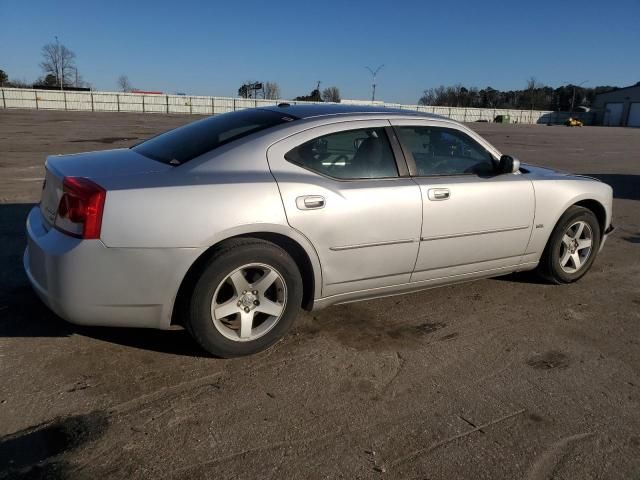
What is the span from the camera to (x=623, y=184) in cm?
1165

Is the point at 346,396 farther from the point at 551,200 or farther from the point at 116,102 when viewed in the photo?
the point at 116,102

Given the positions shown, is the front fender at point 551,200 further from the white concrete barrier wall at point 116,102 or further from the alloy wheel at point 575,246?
the white concrete barrier wall at point 116,102

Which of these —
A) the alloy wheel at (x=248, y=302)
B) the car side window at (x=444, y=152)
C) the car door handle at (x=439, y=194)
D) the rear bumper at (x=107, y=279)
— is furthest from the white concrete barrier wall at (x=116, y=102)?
the rear bumper at (x=107, y=279)

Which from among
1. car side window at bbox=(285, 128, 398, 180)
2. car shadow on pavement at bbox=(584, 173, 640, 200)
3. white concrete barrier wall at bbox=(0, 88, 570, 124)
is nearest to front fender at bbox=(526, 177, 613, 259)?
car side window at bbox=(285, 128, 398, 180)

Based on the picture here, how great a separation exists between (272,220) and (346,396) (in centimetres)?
109

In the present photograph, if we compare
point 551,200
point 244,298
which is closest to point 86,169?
point 244,298

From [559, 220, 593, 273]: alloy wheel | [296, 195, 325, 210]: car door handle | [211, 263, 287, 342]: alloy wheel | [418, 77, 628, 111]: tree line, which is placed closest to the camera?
[211, 263, 287, 342]: alloy wheel

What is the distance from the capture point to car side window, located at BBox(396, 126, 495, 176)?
3.86m

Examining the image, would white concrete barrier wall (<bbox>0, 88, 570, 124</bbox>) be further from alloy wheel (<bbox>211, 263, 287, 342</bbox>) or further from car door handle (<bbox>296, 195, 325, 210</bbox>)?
alloy wheel (<bbox>211, 263, 287, 342</bbox>)

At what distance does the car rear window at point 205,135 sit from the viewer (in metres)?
3.39

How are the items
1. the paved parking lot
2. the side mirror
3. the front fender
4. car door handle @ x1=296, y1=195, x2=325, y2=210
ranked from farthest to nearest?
the front fender
the side mirror
car door handle @ x1=296, y1=195, x2=325, y2=210
the paved parking lot

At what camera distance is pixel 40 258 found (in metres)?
2.94

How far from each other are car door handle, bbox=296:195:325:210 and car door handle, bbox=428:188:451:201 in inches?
35.6

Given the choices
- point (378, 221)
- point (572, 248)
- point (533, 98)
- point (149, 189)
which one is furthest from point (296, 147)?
point (533, 98)
